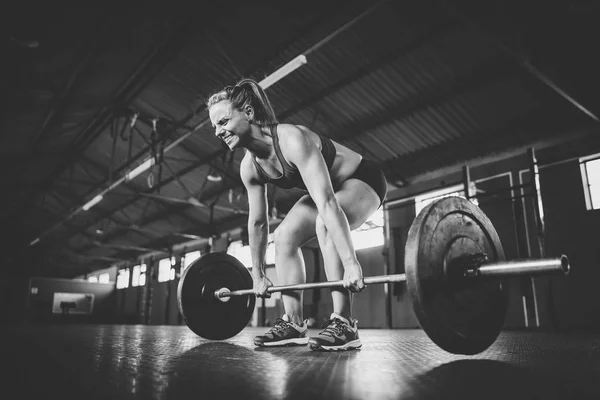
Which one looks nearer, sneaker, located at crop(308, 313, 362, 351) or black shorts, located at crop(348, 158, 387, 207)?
sneaker, located at crop(308, 313, 362, 351)

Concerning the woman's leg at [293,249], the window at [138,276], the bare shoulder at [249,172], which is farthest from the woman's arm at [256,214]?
the window at [138,276]

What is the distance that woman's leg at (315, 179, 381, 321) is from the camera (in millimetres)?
1701

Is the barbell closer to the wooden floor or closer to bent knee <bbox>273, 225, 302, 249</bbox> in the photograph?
the wooden floor

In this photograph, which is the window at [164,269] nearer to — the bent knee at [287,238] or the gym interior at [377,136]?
the gym interior at [377,136]

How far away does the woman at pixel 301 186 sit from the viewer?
1565 mm

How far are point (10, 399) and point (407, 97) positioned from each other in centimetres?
550

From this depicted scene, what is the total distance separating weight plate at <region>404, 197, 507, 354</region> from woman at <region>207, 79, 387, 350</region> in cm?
34

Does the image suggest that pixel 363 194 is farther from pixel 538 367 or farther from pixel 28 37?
pixel 28 37

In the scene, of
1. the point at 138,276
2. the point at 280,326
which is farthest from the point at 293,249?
the point at 138,276

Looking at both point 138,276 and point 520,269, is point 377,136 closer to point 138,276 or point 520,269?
point 520,269

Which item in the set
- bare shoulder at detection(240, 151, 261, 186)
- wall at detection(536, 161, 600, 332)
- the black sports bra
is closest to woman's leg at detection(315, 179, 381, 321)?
the black sports bra

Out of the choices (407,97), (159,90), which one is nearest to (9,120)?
(159,90)

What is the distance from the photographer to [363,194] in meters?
1.82

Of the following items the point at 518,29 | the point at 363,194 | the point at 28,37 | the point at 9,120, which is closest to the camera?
the point at 363,194
